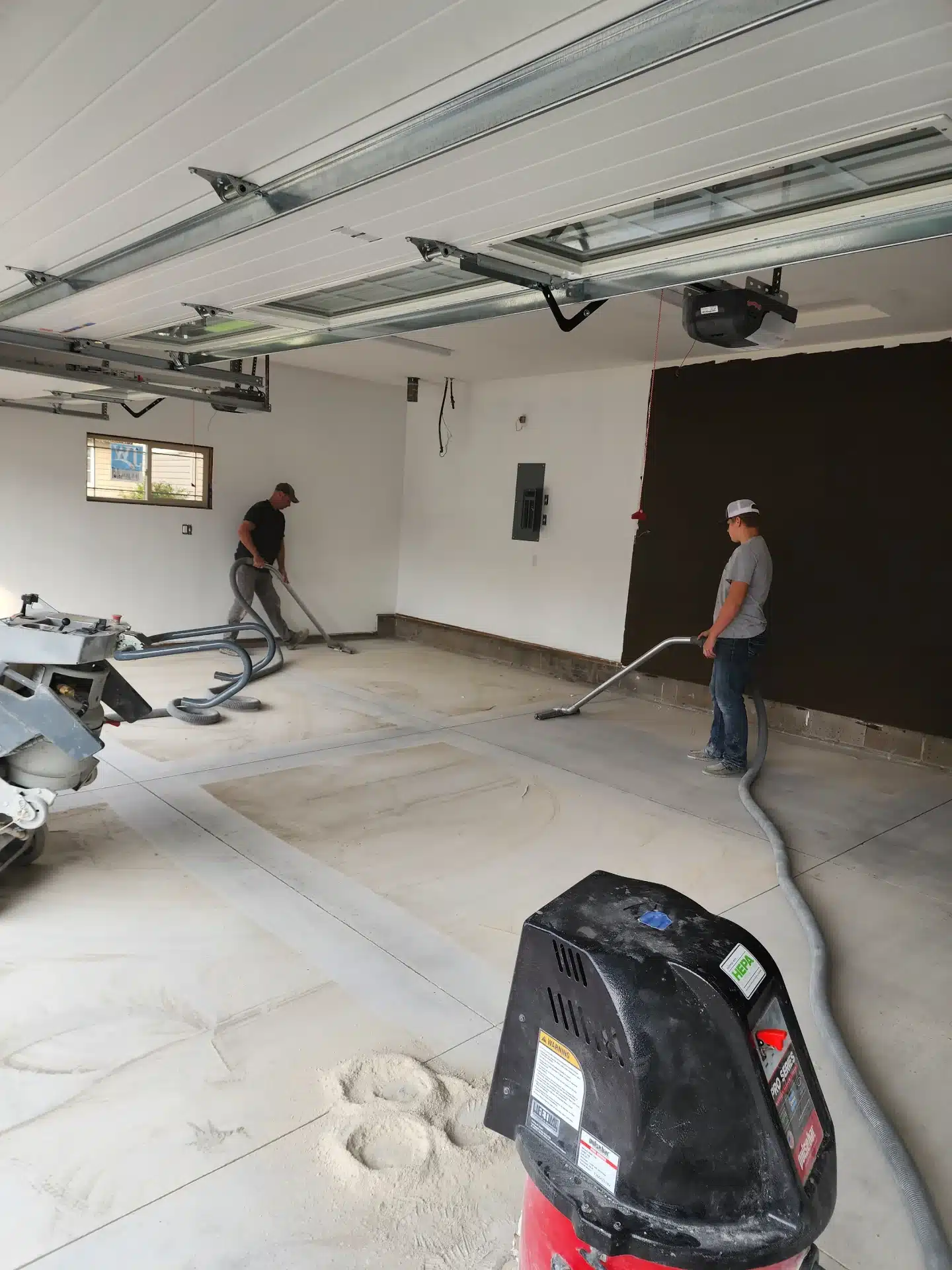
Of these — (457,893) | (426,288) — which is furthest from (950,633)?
(426,288)

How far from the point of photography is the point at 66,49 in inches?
51.6

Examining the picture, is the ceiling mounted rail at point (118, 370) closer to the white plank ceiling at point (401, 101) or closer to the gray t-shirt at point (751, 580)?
the white plank ceiling at point (401, 101)

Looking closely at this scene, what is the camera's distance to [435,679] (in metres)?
6.77

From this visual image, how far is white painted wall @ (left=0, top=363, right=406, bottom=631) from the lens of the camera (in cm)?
624

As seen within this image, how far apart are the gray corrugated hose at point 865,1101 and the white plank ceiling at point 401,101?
6.61 ft

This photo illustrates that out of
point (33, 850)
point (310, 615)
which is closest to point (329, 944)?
point (33, 850)

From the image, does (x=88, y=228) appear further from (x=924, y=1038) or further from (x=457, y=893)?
(x=924, y=1038)

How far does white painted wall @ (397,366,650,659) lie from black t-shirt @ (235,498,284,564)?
184cm

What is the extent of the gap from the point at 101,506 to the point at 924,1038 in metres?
6.49

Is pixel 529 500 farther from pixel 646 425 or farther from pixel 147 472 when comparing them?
pixel 147 472

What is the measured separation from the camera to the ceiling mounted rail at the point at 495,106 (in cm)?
109

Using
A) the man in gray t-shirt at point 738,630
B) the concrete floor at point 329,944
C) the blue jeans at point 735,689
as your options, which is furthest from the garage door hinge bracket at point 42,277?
the blue jeans at point 735,689

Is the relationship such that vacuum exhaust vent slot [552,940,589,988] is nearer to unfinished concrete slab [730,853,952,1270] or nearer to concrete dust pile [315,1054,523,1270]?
concrete dust pile [315,1054,523,1270]

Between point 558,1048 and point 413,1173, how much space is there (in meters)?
0.93
